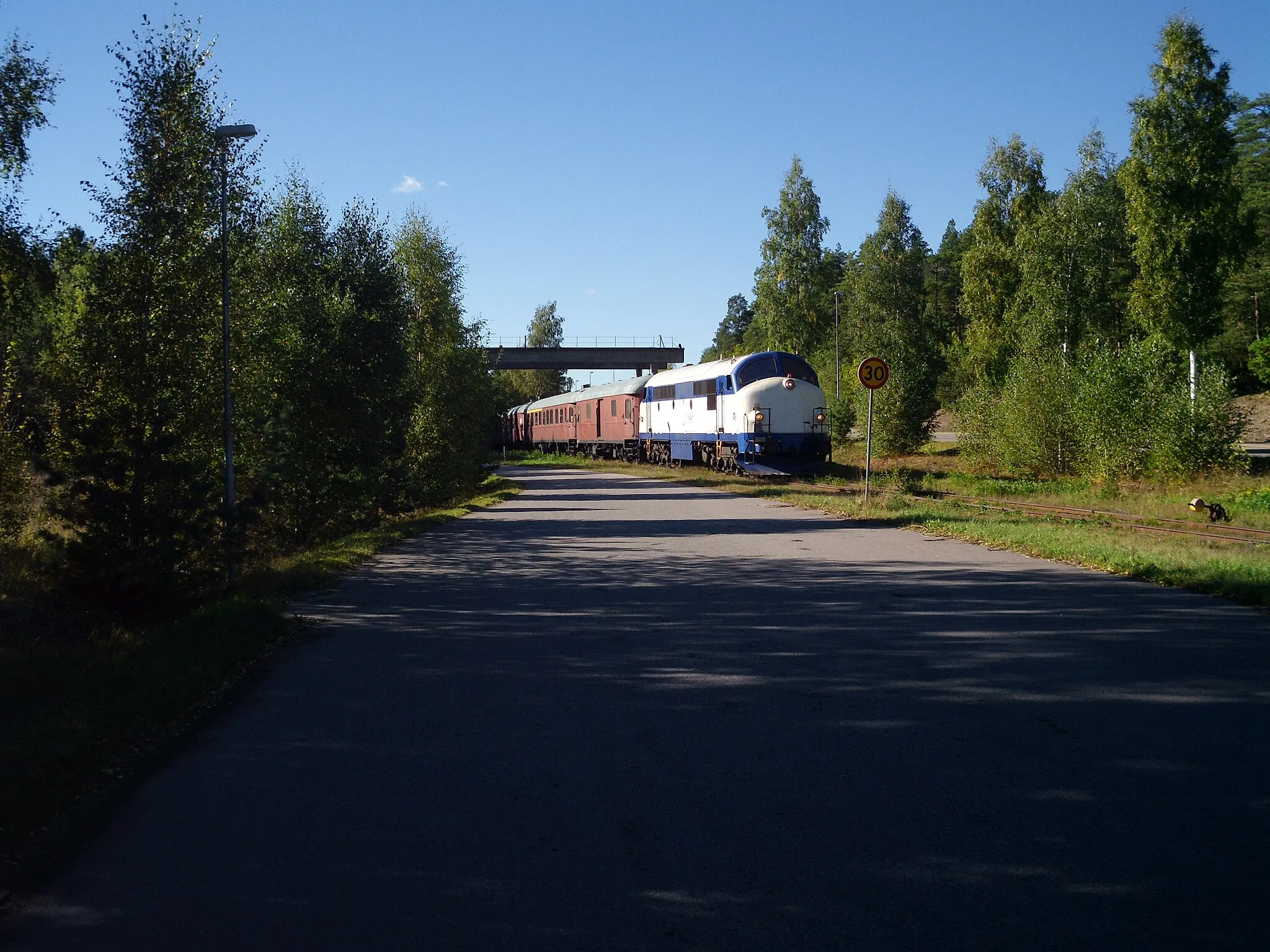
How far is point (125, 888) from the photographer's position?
4.19m

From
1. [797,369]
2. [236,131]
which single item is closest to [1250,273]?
[797,369]

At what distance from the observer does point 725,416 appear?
34281 millimetres

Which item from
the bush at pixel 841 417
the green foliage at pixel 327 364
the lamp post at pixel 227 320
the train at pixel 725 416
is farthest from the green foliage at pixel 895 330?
the lamp post at pixel 227 320

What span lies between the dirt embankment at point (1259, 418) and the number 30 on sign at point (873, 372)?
36.2 metres

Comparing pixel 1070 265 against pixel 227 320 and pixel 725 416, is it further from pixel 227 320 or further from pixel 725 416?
pixel 227 320

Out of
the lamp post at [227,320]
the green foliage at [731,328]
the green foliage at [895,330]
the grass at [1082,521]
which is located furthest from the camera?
the green foliage at [731,328]

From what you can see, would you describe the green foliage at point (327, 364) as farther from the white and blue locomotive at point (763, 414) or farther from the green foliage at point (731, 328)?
the green foliage at point (731, 328)

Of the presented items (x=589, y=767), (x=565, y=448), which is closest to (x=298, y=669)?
(x=589, y=767)

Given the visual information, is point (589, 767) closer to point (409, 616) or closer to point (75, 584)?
point (409, 616)

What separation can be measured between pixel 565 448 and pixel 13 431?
163ft

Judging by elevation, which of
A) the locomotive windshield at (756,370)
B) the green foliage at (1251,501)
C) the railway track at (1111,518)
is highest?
the locomotive windshield at (756,370)

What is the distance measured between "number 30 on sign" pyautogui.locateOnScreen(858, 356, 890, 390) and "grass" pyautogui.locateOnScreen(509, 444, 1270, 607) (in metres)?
2.57

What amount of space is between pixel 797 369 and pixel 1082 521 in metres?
15.7

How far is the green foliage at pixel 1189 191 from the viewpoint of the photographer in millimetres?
32438
